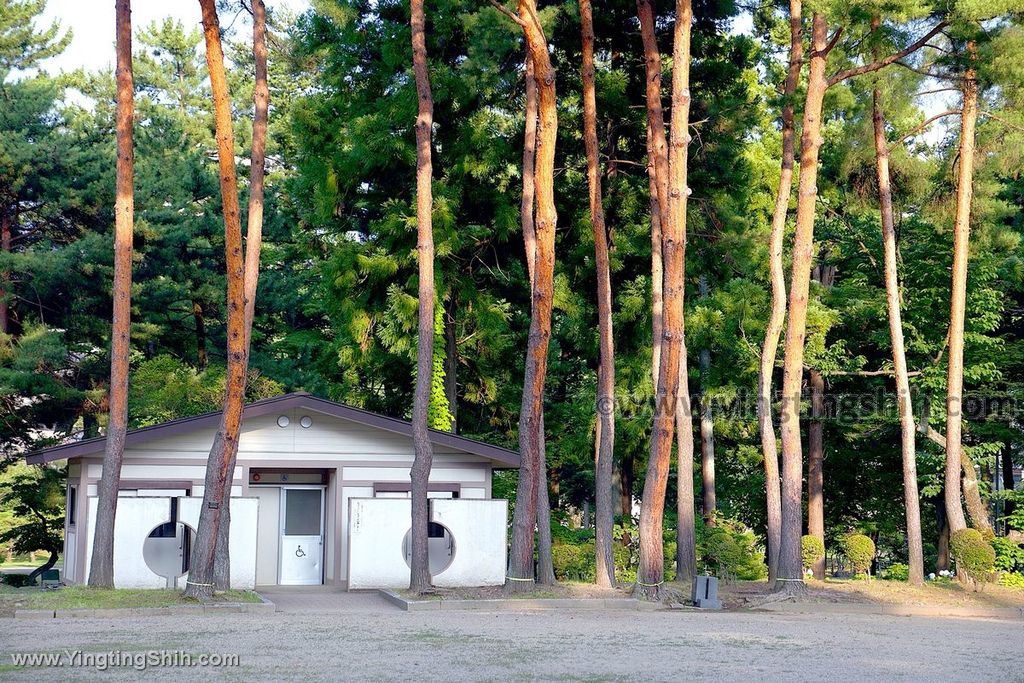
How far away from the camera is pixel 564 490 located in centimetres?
4028

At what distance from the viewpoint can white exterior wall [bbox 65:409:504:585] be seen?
2025cm

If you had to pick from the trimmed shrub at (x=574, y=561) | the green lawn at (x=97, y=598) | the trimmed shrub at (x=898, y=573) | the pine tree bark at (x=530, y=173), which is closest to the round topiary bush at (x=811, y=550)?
the trimmed shrub at (x=898, y=573)

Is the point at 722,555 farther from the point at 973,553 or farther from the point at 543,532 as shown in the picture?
the point at 543,532

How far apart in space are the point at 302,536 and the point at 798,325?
990 centimetres

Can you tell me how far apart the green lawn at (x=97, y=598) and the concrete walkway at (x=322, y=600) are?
711 mm

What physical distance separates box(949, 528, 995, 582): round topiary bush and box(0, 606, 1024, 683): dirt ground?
17.0 feet

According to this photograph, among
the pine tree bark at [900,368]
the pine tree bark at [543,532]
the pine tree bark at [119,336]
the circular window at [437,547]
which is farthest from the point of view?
the pine tree bark at [900,368]

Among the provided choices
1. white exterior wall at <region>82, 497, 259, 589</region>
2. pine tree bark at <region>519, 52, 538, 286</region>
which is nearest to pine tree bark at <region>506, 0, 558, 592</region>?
pine tree bark at <region>519, 52, 538, 286</region>

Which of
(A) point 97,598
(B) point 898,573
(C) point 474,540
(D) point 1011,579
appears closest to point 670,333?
(C) point 474,540

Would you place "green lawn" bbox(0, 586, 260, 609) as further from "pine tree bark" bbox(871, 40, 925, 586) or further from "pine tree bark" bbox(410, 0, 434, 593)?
"pine tree bark" bbox(871, 40, 925, 586)

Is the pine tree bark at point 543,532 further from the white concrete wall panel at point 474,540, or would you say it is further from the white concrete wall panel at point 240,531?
the white concrete wall panel at point 240,531

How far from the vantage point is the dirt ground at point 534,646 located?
10477mm

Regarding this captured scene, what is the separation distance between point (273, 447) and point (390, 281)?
224 inches

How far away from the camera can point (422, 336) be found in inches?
761
